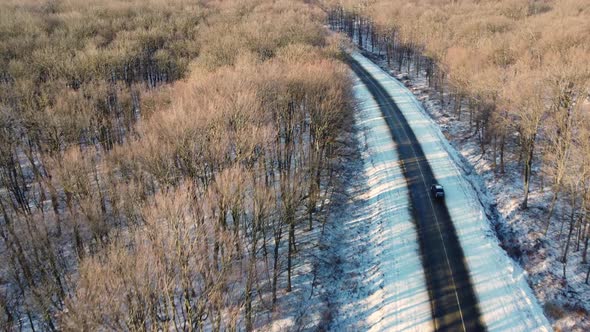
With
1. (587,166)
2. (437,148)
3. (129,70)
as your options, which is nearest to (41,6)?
(129,70)

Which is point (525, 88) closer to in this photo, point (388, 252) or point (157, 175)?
point (388, 252)

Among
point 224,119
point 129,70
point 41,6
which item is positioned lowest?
point 224,119

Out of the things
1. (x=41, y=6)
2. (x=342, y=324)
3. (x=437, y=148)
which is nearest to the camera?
(x=342, y=324)

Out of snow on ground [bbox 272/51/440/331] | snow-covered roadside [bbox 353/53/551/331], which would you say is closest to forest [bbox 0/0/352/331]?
snow on ground [bbox 272/51/440/331]

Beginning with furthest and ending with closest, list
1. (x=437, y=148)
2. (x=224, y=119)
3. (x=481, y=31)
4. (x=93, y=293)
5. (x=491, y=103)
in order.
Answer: (x=481, y=31) → (x=437, y=148) → (x=491, y=103) → (x=224, y=119) → (x=93, y=293)

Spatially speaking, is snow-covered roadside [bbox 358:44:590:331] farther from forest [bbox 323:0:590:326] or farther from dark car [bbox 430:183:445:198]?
dark car [bbox 430:183:445:198]

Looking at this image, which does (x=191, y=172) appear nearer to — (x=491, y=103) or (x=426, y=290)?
(x=426, y=290)
